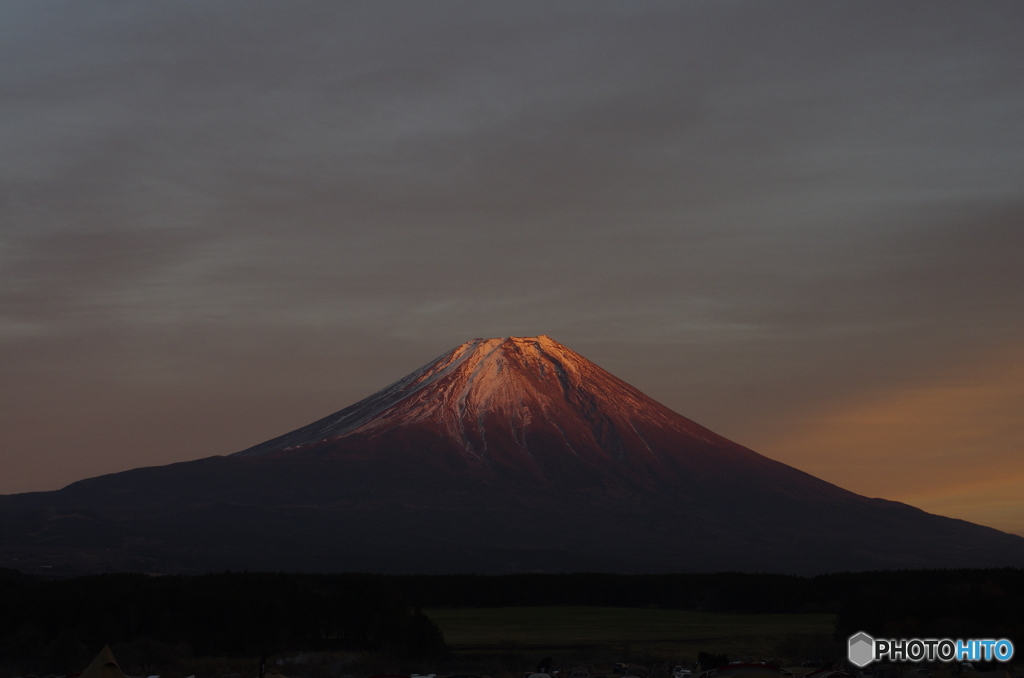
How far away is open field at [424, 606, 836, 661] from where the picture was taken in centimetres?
6975

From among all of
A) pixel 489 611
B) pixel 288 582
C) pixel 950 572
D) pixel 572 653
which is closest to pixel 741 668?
pixel 572 653

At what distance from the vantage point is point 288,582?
79.7 metres

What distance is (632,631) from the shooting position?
278 ft

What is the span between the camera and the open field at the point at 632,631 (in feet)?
229

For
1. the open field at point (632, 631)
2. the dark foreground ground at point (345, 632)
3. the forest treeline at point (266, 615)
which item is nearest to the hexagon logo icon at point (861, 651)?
the dark foreground ground at point (345, 632)

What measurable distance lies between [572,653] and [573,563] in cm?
12923

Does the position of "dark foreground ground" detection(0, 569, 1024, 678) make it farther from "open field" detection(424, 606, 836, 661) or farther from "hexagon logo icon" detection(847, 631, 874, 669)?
"hexagon logo icon" detection(847, 631, 874, 669)

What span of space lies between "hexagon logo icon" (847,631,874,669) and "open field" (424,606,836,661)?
2.95 meters

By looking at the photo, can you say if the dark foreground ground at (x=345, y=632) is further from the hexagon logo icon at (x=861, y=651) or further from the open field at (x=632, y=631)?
the hexagon logo icon at (x=861, y=651)

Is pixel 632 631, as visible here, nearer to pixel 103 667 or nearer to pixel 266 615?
pixel 266 615

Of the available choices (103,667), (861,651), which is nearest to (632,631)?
(861,651)

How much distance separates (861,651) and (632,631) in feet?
83.4

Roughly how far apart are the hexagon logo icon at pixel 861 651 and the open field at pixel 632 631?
2.95 meters

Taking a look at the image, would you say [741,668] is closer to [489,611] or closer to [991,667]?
[991,667]
